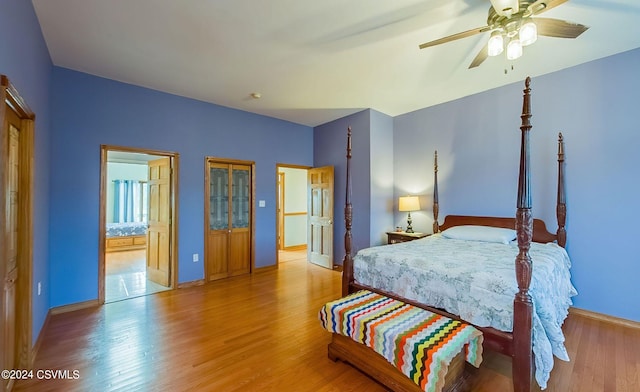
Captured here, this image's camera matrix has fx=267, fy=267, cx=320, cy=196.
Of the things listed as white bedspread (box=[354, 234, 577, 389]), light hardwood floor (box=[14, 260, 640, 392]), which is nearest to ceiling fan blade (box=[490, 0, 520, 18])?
white bedspread (box=[354, 234, 577, 389])

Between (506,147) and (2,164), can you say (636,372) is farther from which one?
(2,164)

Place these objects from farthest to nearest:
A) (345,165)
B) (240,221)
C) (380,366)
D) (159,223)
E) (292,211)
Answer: (292,211), (345,165), (240,221), (159,223), (380,366)

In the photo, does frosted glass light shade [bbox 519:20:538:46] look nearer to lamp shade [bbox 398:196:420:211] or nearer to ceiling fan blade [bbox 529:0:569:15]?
ceiling fan blade [bbox 529:0:569:15]

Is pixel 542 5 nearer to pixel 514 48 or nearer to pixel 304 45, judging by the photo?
pixel 514 48

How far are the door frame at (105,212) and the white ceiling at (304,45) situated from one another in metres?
0.93

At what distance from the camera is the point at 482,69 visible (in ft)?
10.6

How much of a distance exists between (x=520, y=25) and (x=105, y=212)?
4.72m

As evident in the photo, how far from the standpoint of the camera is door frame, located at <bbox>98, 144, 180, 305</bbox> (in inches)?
134

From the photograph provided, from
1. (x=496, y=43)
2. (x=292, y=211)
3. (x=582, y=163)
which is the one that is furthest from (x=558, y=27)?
(x=292, y=211)

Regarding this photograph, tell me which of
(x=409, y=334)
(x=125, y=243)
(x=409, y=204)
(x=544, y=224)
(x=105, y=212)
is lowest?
(x=125, y=243)

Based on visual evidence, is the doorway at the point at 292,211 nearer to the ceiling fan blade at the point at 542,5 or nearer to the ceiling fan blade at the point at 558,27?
the ceiling fan blade at the point at 558,27

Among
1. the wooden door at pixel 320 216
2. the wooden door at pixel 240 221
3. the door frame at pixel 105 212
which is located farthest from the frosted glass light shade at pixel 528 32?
the door frame at pixel 105 212

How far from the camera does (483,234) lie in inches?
132

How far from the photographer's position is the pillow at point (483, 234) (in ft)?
10.6
